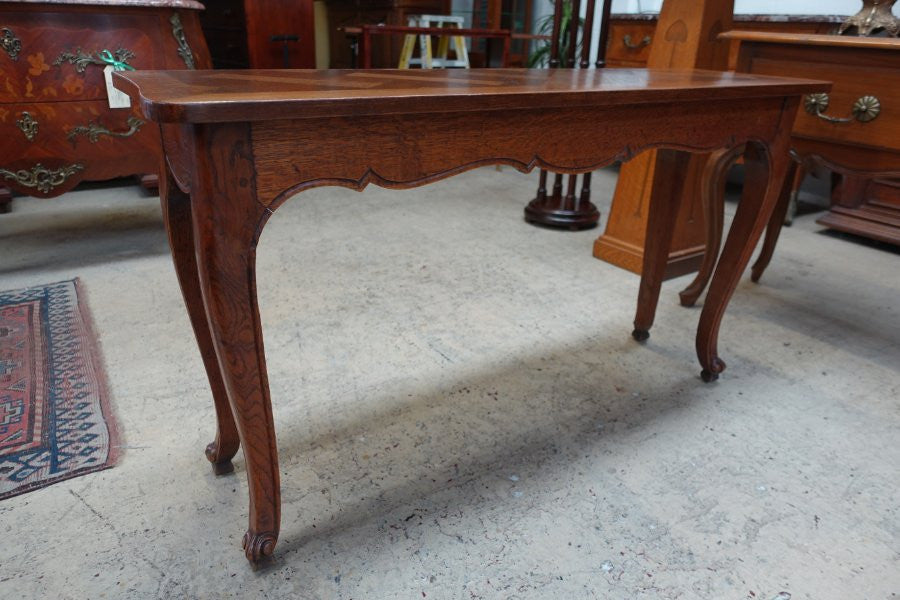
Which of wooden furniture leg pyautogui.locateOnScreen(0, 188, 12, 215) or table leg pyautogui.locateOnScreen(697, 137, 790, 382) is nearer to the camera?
table leg pyautogui.locateOnScreen(697, 137, 790, 382)

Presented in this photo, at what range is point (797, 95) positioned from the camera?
1306 millimetres

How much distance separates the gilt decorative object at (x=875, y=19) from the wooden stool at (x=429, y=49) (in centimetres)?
225

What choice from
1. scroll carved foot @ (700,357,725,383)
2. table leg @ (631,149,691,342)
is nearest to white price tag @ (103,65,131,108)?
table leg @ (631,149,691,342)

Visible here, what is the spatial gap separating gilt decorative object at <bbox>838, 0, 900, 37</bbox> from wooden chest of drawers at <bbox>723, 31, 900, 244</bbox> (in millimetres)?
653

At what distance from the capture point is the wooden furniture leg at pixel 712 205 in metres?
1.75

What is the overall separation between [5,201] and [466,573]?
2813 mm

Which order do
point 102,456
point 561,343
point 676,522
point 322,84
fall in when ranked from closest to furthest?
point 322,84 → point 676,522 → point 102,456 → point 561,343

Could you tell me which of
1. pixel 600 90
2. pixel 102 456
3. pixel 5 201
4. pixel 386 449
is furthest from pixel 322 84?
pixel 5 201

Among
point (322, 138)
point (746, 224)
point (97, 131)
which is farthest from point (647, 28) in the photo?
point (322, 138)

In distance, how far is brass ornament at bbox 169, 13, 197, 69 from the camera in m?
2.06

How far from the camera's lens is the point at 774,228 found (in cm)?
218

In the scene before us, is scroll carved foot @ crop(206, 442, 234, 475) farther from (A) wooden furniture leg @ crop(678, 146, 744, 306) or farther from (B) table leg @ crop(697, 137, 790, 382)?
(A) wooden furniture leg @ crop(678, 146, 744, 306)

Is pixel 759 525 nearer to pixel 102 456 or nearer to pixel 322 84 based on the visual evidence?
pixel 322 84

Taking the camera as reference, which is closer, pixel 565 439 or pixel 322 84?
pixel 322 84
